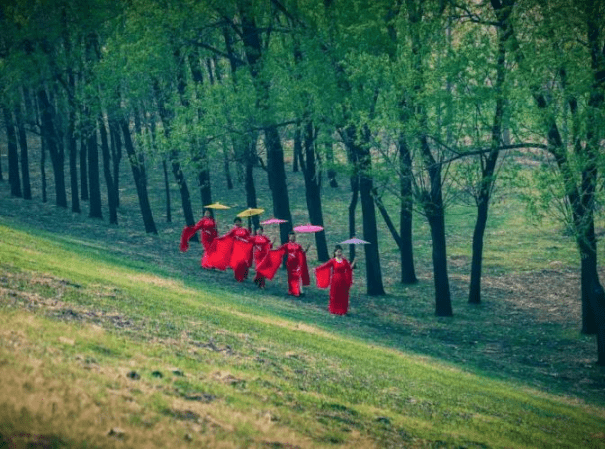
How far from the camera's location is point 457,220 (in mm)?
50500

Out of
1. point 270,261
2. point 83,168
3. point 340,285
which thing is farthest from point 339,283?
point 83,168

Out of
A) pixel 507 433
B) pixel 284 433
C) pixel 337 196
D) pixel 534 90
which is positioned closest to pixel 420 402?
pixel 507 433

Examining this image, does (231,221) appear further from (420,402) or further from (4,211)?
(420,402)

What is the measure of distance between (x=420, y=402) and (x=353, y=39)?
1521 cm

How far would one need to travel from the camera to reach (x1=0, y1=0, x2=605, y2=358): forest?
2144cm

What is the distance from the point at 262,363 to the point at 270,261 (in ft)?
47.5

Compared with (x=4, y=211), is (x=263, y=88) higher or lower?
higher

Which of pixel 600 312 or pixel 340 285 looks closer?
pixel 600 312

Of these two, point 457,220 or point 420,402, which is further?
point 457,220

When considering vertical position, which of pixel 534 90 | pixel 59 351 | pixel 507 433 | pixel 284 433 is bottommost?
pixel 507 433

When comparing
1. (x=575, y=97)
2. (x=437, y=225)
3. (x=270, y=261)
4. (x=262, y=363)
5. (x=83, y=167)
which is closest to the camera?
(x=262, y=363)

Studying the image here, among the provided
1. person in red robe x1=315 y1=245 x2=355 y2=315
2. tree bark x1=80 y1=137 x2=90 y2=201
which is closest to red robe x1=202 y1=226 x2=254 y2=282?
person in red robe x1=315 y1=245 x2=355 y2=315

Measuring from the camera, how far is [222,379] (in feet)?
37.8

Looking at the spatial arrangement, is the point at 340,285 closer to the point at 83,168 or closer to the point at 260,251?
the point at 260,251
